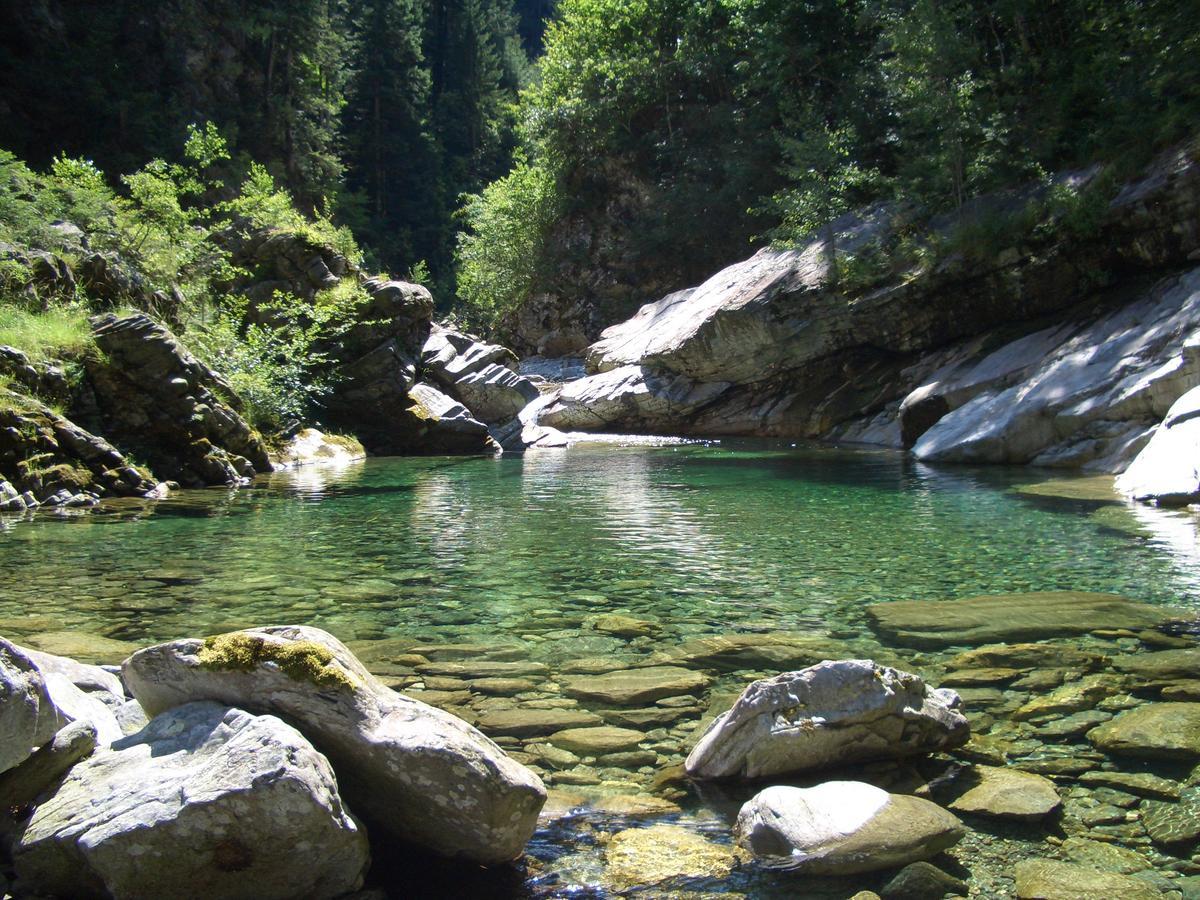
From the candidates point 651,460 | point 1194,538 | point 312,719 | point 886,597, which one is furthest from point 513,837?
point 651,460

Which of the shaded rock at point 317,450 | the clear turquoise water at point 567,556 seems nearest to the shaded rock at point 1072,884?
the clear turquoise water at point 567,556

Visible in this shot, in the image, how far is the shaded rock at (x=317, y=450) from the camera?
19.0 m

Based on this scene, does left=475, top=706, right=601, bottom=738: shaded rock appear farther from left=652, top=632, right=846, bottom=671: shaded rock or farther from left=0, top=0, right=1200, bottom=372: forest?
left=0, top=0, right=1200, bottom=372: forest

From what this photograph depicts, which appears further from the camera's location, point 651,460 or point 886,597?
point 651,460

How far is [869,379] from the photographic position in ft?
75.8

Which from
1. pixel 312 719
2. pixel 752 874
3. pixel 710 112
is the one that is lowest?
pixel 752 874

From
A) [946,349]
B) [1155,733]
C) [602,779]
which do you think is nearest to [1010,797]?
[1155,733]

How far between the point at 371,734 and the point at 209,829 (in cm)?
57

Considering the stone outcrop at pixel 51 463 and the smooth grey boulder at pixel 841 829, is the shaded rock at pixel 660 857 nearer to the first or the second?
the smooth grey boulder at pixel 841 829

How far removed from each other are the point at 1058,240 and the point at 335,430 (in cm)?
1651

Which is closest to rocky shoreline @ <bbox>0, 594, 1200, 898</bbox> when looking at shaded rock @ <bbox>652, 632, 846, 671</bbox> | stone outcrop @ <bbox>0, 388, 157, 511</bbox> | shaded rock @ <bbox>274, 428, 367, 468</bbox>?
shaded rock @ <bbox>652, 632, 846, 671</bbox>

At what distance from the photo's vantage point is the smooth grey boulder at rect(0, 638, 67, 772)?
2697 mm

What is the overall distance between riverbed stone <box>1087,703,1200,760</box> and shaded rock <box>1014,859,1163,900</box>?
1016 millimetres

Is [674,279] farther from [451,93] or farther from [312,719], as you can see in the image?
[312,719]
